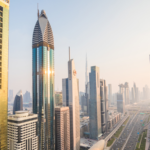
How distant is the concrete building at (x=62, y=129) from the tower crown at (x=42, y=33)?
54.0 m

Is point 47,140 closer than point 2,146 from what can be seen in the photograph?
No

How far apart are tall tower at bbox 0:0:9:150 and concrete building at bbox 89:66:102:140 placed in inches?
4789

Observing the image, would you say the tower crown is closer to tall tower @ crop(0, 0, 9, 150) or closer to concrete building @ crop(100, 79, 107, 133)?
tall tower @ crop(0, 0, 9, 150)

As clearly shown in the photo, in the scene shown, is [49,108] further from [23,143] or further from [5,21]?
[5,21]

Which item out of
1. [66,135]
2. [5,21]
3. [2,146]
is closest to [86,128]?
[66,135]

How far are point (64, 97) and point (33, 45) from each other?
2037 inches

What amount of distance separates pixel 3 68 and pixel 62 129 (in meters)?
79.2

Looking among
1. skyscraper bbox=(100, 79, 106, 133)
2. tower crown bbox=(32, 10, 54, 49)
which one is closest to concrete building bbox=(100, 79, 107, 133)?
skyscraper bbox=(100, 79, 106, 133)

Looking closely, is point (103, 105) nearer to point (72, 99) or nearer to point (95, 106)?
point (95, 106)

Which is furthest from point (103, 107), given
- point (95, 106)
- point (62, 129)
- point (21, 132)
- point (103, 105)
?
point (21, 132)

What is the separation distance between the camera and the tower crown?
123 metres

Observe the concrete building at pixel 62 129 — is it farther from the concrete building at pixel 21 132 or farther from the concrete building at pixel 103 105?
the concrete building at pixel 103 105

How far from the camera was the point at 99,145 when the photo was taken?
9988 centimetres

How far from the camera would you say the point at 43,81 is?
11656 centimetres
